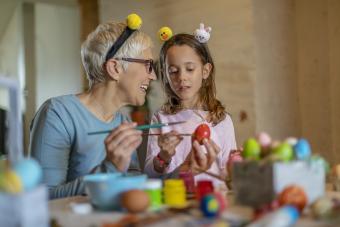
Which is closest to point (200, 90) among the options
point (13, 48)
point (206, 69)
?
point (206, 69)

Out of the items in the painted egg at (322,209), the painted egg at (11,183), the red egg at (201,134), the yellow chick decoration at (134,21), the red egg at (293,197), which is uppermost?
the yellow chick decoration at (134,21)

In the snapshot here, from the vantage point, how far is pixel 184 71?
184cm

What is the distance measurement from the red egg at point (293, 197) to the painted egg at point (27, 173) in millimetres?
449

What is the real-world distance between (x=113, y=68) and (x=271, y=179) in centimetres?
86

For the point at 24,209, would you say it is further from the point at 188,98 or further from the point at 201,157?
the point at 188,98

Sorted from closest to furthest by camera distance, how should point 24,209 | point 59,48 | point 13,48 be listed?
point 24,209 < point 59,48 < point 13,48

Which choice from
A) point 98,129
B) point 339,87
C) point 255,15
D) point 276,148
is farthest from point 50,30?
point 276,148

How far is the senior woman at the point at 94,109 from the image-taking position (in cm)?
149

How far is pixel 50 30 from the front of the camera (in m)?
6.25

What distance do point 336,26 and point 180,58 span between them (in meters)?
1.28

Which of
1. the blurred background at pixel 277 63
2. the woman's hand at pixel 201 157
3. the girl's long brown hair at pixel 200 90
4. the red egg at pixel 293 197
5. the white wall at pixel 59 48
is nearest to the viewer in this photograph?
the red egg at pixel 293 197

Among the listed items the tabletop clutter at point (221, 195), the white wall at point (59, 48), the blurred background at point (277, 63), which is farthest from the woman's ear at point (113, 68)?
the white wall at point (59, 48)

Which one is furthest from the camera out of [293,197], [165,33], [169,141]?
[165,33]

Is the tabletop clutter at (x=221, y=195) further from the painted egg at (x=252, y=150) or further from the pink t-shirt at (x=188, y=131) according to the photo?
the pink t-shirt at (x=188, y=131)
